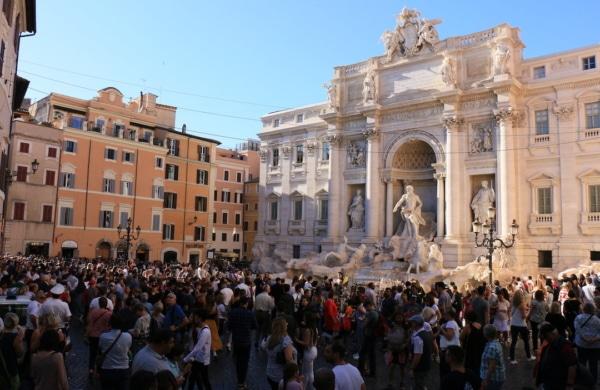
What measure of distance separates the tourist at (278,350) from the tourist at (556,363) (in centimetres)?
311

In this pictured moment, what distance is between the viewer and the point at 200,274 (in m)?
20.9

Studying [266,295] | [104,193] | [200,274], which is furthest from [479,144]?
[104,193]

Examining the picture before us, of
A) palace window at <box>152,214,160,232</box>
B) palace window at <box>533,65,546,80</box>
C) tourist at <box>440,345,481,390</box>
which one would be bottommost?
tourist at <box>440,345,481,390</box>

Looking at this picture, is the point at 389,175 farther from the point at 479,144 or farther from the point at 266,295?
the point at 266,295

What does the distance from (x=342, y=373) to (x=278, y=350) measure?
142cm

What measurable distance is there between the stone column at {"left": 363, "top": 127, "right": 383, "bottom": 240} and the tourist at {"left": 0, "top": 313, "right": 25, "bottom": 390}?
2528 centimetres

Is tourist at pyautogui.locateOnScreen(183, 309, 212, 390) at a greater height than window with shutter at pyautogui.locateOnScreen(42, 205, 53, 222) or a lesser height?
lesser

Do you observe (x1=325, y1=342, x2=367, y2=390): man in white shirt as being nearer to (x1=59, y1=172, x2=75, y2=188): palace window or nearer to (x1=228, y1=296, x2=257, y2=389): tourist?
(x1=228, y1=296, x2=257, y2=389): tourist

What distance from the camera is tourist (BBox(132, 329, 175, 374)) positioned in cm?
476

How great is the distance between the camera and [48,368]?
482cm

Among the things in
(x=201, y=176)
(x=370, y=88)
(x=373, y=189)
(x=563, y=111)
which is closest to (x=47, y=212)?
(x=201, y=176)

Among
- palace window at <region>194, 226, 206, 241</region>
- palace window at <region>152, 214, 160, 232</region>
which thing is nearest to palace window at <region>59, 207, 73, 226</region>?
palace window at <region>152, 214, 160, 232</region>

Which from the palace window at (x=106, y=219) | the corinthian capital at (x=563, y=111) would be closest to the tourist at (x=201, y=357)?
the corinthian capital at (x=563, y=111)

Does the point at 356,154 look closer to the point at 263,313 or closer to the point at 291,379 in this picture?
the point at 263,313
